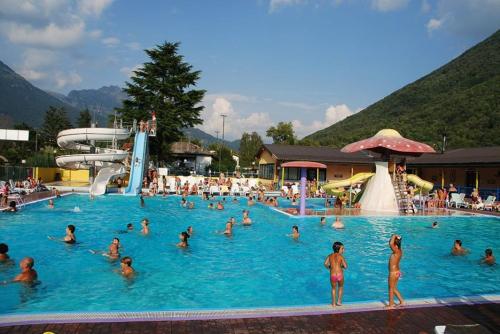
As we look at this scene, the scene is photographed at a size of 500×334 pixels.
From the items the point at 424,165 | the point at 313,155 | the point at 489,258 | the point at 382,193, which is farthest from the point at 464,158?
the point at 489,258

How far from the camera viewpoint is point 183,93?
135 feet

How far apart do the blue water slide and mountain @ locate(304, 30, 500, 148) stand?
1337 inches

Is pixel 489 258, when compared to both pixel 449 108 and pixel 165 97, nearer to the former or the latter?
pixel 165 97

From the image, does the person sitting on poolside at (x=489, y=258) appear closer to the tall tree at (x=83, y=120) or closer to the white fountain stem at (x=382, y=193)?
the white fountain stem at (x=382, y=193)

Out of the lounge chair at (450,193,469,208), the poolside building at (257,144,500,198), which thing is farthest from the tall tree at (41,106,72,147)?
the lounge chair at (450,193,469,208)

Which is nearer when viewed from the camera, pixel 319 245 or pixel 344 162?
pixel 319 245

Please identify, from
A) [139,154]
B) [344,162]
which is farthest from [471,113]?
[139,154]

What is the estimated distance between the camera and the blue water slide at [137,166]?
27.8 metres

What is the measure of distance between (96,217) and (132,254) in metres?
7.24

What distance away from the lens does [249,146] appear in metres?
77.9

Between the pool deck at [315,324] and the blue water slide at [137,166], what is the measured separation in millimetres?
22226

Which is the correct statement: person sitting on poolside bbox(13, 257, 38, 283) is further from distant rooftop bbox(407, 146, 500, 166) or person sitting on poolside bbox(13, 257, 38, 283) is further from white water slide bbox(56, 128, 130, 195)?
distant rooftop bbox(407, 146, 500, 166)

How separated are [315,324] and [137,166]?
81.7 ft

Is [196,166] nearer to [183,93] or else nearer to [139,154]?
[183,93]
